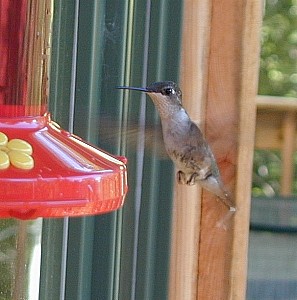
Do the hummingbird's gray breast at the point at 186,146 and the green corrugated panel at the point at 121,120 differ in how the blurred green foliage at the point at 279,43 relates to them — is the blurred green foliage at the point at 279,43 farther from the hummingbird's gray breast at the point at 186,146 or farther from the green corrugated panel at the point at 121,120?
→ the hummingbird's gray breast at the point at 186,146

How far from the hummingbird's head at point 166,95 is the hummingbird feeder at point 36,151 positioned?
0.43 meters

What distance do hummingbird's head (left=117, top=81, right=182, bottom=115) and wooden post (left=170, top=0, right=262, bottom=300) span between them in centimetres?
9

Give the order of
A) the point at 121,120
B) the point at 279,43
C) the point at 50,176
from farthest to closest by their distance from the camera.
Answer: the point at 279,43
the point at 121,120
the point at 50,176

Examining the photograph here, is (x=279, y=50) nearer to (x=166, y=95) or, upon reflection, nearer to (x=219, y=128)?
(x=219, y=128)

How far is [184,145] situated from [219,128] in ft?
0.37

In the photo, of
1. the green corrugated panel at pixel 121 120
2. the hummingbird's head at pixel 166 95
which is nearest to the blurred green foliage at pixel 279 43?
the green corrugated panel at pixel 121 120

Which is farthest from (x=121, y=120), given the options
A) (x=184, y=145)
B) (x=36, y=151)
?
(x=36, y=151)

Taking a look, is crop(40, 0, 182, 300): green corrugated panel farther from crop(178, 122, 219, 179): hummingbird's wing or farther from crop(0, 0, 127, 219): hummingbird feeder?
crop(0, 0, 127, 219): hummingbird feeder

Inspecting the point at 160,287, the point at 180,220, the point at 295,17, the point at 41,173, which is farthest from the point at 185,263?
the point at 295,17

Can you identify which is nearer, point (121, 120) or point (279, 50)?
point (121, 120)

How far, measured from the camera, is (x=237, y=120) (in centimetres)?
261

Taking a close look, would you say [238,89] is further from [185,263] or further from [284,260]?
[284,260]

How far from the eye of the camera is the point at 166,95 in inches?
98.4

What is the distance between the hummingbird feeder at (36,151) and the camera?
1.59 meters
